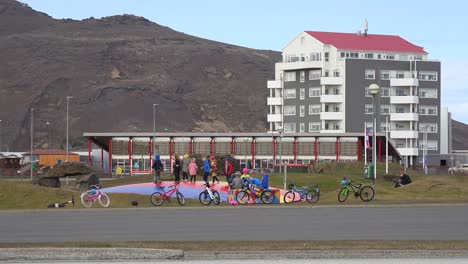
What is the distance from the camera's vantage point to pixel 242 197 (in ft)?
145

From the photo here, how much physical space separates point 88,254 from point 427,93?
121 meters

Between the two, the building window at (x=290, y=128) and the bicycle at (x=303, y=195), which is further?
the building window at (x=290, y=128)

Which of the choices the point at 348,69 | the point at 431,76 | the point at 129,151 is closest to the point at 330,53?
the point at 348,69

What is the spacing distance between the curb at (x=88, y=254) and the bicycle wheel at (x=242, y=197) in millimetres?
22891

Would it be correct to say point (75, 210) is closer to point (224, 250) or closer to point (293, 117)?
point (224, 250)

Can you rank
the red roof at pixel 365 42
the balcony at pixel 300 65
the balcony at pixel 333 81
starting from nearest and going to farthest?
the balcony at pixel 333 81
the balcony at pixel 300 65
the red roof at pixel 365 42

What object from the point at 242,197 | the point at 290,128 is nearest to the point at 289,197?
the point at 242,197

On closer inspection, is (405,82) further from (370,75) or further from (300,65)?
(300,65)

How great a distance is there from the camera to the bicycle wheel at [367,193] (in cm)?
4511

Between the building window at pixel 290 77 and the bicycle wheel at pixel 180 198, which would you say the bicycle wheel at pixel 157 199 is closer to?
the bicycle wheel at pixel 180 198

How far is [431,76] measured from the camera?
13788 centimetres

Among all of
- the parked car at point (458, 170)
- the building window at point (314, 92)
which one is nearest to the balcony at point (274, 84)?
the building window at point (314, 92)

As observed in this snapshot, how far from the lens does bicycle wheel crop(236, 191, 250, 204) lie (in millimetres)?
44156

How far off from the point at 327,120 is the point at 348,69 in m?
8.61
